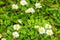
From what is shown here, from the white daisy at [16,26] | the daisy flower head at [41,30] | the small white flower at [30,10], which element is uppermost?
the small white flower at [30,10]

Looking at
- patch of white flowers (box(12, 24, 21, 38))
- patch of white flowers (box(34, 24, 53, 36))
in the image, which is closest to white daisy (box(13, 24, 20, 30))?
patch of white flowers (box(12, 24, 21, 38))

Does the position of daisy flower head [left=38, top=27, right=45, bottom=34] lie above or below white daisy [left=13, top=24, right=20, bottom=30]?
below

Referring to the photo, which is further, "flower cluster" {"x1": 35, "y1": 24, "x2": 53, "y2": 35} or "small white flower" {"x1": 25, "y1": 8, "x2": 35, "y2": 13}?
"small white flower" {"x1": 25, "y1": 8, "x2": 35, "y2": 13}

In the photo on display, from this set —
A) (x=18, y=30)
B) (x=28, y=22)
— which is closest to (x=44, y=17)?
(x=28, y=22)

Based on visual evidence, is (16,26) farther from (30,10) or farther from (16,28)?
(30,10)

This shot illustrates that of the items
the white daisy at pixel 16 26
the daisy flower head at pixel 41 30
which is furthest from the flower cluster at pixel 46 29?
the white daisy at pixel 16 26

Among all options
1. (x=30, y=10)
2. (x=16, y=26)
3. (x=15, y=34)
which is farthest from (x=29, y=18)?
(x=15, y=34)

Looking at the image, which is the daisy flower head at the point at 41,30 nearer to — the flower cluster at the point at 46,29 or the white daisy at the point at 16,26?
the flower cluster at the point at 46,29

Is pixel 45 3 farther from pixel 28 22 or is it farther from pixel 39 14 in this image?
pixel 28 22

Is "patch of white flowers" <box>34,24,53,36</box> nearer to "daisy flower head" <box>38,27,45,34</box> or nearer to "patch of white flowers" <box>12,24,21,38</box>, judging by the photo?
"daisy flower head" <box>38,27,45,34</box>

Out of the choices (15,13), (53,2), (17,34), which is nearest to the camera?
(17,34)

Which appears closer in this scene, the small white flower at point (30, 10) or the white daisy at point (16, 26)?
the white daisy at point (16, 26)
